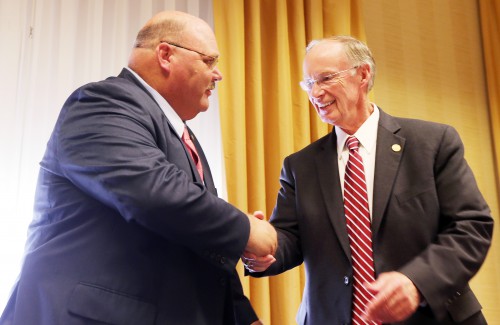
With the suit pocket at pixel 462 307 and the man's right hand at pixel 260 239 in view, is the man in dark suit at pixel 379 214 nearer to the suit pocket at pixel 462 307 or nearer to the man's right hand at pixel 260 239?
the suit pocket at pixel 462 307

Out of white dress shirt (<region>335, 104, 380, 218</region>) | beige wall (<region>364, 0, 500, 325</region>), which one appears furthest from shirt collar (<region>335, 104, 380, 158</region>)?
beige wall (<region>364, 0, 500, 325</region>)

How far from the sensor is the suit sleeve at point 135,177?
1.22 meters

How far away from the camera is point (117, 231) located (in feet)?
4.27

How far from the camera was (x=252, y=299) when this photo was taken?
2502 mm

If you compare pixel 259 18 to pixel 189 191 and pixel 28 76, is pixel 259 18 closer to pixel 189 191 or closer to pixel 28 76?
pixel 28 76

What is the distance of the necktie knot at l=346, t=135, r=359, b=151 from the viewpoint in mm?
1823

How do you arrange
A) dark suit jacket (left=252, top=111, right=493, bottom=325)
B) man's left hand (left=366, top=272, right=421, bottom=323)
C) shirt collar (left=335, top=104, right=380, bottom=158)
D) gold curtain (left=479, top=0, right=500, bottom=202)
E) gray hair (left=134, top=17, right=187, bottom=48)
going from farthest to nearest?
gold curtain (left=479, top=0, right=500, bottom=202) → shirt collar (left=335, top=104, right=380, bottom=158) → gray hair (left=134, top=17, right=187, bottom=48) → dark suit jacket (left=252, top=111, right=493, bottom=325) → man's left hand (left=366, top=272, right=421, bottom=323)

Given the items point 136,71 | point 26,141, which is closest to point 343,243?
point 136,71

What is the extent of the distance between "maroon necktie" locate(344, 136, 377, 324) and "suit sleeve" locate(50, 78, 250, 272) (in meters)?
0.46

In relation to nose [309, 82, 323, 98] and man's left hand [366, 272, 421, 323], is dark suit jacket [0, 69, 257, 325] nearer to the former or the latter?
man's left hand [366, 272, 421, 323]

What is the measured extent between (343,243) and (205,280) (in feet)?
1.58

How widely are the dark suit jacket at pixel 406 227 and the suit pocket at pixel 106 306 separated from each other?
0.60 m

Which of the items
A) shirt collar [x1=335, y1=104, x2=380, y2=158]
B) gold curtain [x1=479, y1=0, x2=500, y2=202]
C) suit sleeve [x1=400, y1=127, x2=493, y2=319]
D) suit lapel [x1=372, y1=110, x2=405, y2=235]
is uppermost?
gold curtain [x1=479, y1=0, x2=500, y2=202]

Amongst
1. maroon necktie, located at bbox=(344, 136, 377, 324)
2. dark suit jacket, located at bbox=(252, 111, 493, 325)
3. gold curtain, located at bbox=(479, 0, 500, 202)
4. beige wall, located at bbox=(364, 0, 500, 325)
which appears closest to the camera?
dark suit jacket, located at bbox=(252, 111, 493, 325)
